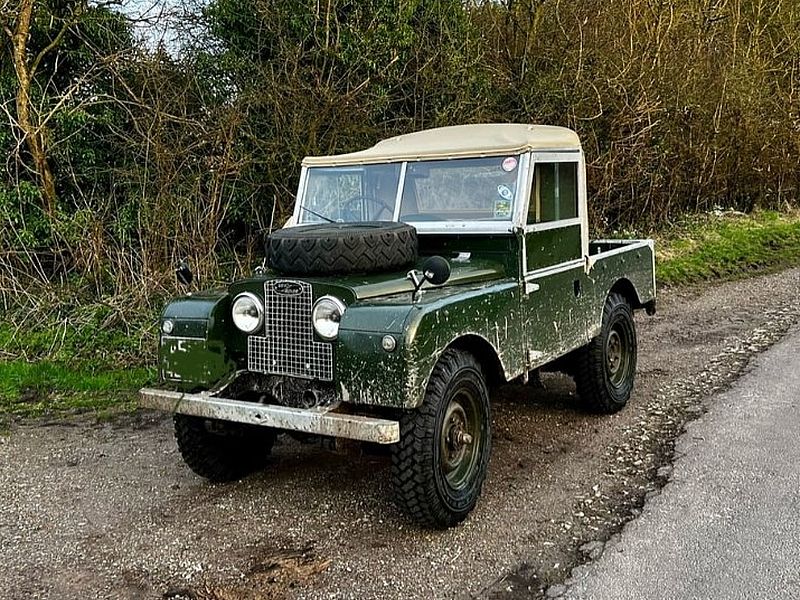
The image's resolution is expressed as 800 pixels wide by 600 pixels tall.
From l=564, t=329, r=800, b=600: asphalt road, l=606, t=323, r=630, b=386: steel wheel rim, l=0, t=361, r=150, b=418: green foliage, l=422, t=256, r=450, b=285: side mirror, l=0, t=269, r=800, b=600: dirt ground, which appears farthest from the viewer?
l=0, t=361, r=150, b=418: green foliage

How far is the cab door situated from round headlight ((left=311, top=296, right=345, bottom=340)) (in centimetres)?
125

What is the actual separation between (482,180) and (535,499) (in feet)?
6.45

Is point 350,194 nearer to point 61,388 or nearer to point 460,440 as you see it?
point 460,440

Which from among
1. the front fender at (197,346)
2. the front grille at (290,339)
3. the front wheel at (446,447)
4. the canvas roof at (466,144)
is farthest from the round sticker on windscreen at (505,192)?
the front fender at (197,346)

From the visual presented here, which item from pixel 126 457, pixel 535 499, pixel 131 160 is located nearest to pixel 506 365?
pixel 535 499

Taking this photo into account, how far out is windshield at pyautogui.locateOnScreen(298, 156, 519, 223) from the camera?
4.97 meters

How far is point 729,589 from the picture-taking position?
11.2 feet

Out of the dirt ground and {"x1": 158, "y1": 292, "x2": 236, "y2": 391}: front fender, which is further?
{"x1": 158, "y1": 292, "x2": 236, "y2": 391}: front fender

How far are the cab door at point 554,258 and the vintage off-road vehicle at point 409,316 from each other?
15 mm

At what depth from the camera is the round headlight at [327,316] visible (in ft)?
13.3

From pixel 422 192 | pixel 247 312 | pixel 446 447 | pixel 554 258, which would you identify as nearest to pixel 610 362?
pixel 554 258

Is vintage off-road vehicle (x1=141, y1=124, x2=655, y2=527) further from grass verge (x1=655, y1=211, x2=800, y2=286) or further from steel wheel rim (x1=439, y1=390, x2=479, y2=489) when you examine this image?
grass verge (x1=655, y1=211, x2=800, y2=286)

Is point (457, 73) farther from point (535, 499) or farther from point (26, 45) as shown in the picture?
point (535, 499)

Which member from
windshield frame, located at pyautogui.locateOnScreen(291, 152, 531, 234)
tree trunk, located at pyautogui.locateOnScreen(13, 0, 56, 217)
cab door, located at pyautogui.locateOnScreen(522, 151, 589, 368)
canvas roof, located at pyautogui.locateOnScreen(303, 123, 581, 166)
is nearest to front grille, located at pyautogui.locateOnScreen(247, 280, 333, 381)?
windshield frame, located at pyautogui.locateOnScreen(291, 152, 531, 234)
